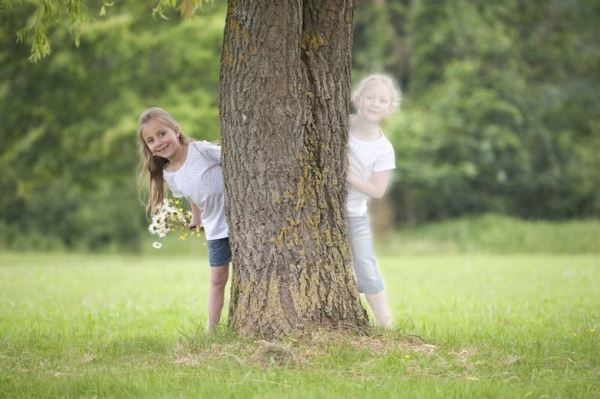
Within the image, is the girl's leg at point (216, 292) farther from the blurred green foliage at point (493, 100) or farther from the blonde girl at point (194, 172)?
the blurred green foliage at point (493, 100)

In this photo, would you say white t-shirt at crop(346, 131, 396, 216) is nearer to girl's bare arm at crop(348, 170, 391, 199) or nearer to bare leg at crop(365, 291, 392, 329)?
girl's bare arm at crop(348, 170, 391, 199)

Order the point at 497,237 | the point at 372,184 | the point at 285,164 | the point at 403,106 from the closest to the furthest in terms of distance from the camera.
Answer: the point at 285,164
the point at 372,184
the point at 497,237
the point at 403,106

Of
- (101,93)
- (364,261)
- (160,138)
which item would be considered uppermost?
(101,93)

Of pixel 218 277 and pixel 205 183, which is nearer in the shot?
pixel 205 183

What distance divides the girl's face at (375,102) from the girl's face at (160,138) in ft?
5.11


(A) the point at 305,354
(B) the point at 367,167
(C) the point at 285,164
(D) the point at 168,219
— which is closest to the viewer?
(A) the point at 305,354

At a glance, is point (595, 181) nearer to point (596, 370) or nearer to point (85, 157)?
point (85, 157)

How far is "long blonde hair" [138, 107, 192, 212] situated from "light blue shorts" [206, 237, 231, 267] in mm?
624

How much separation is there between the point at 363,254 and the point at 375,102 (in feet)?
4.13

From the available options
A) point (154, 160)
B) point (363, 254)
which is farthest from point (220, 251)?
point (363, 254)

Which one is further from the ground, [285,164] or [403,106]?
[403,106]

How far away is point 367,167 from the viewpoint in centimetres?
691

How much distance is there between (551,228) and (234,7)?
65.7ft

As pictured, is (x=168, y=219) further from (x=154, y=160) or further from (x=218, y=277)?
(x=218, y=277)
